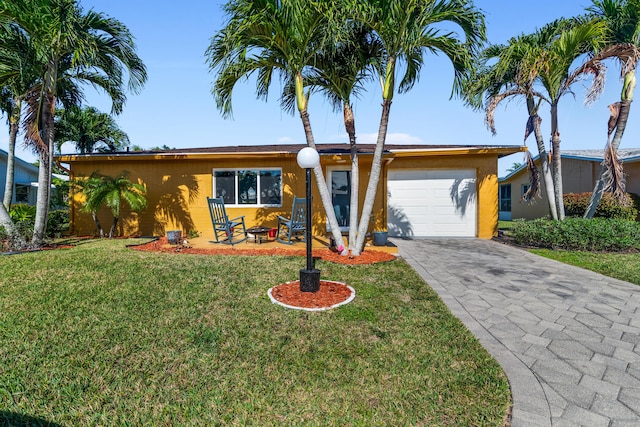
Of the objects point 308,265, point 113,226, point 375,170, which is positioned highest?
point 375,170

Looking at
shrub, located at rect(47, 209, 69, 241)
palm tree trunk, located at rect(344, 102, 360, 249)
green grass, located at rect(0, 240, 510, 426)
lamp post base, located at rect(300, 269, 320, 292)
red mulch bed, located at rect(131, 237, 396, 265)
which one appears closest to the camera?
green grass, located at rect(0, 240, 510, 426)

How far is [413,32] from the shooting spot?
16.2 ft

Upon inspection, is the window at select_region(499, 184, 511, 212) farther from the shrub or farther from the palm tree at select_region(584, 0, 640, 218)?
the shrub

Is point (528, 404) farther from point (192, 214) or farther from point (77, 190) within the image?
point (77, 190)

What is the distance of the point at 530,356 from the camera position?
2559 mm

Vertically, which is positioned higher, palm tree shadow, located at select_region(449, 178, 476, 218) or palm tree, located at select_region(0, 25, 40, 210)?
palm tree, located at select_region(0, 25, 40, 210)

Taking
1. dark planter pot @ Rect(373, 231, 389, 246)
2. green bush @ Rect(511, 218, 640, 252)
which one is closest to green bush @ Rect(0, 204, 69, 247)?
dark planter pot @ Rect(373, 231, 389, 246)

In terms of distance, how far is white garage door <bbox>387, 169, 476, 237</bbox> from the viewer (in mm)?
9711

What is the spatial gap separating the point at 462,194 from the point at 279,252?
6.61m

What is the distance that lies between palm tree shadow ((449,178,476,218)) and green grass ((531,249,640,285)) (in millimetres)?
2599

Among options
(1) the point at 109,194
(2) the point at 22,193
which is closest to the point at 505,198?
(1) the point at 109,194

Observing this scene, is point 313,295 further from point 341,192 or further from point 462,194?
point 462,194

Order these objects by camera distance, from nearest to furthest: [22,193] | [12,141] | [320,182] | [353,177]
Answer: [320,182]
[353,177]
[12,141]
[22,193]

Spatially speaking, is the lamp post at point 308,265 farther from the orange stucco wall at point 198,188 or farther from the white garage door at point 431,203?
the white garage door at point 431,203
